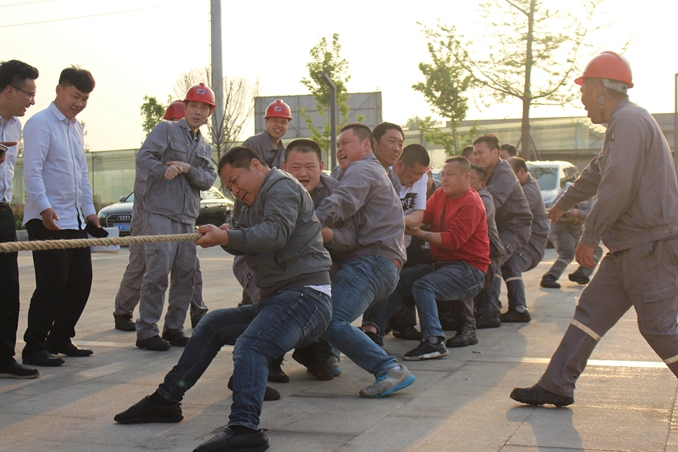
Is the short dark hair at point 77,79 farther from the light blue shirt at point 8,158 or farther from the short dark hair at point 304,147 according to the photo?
the short dark hair at point 304,147

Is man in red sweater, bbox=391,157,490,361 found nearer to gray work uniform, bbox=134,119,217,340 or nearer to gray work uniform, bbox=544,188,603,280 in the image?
gray work uniform, bbox=134,119,217,340

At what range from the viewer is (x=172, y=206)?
257 inches

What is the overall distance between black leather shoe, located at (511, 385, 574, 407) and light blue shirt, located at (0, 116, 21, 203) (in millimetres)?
3616

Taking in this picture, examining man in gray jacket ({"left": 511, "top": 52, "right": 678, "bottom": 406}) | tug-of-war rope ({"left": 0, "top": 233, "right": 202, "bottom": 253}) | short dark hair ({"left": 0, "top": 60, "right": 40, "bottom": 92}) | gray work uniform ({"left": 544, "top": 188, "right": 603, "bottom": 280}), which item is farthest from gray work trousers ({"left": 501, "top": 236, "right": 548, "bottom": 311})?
short dark hair ({"left": 0, "top": 60, "right": 40, "bottom": 92})

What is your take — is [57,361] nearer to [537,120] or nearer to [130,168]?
[130,168]

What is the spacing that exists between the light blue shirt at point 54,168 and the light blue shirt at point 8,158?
0.44 ft

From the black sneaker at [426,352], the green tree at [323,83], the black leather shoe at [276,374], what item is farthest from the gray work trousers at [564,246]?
the green tree at [323,83]

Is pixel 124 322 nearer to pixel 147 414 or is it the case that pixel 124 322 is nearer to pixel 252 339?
pixel 147 414

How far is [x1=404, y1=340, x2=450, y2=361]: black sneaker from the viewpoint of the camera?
5934mm

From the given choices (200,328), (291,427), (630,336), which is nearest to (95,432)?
(200,328)

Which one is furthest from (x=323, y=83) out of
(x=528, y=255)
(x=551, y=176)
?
(x=528, y=255)

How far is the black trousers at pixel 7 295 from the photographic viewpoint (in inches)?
214

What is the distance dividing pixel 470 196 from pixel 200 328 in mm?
3192

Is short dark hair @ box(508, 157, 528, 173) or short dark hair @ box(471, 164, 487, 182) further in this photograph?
short dark hair @ box(508, 157, 528, 173)
